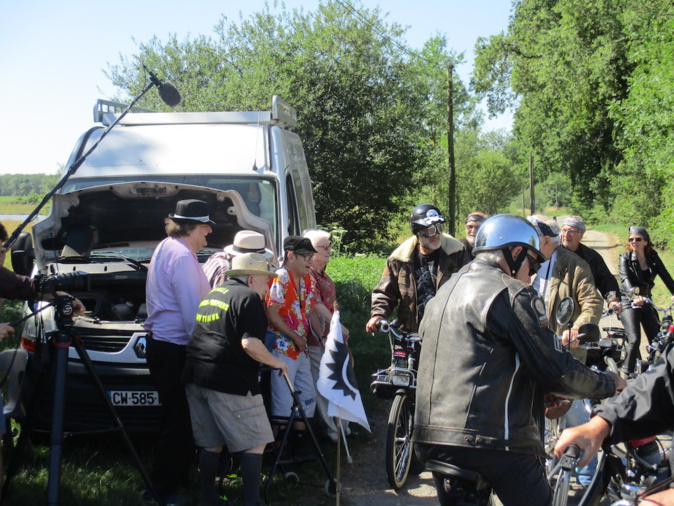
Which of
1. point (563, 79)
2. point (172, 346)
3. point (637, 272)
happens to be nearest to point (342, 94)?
point (563, 79)

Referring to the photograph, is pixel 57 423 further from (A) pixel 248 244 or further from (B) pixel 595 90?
(B) pixel 595 90

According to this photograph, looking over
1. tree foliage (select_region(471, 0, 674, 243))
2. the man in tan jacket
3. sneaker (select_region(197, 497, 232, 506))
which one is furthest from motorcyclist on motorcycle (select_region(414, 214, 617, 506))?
tree foliage (select_region(471, 0, 674, 243))

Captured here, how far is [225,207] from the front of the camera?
284 inches

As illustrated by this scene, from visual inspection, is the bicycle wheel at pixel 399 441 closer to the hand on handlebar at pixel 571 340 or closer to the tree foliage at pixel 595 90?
the hand on handlebar at pixel 571 340

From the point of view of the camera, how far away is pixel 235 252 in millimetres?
5812

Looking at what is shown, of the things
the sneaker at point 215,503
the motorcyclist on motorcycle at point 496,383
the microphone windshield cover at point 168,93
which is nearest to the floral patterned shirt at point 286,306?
the sneaker at point 215,503

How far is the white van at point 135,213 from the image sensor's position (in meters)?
5.72

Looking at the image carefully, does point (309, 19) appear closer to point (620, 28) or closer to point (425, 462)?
point (620, 28)

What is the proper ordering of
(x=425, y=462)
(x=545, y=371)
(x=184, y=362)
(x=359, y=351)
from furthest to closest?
(x=359, y=351) < (x=184, y=362) < (x=425, y=462) < (x=545, y=371)

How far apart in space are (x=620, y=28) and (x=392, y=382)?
20.8 metres

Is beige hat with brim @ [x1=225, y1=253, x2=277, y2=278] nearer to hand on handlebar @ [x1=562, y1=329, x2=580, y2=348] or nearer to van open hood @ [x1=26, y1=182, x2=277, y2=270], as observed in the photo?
van open hood @ [x1=26, y1=182, x2=277, y2=270]

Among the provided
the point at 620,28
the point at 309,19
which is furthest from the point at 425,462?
the point at 309,19

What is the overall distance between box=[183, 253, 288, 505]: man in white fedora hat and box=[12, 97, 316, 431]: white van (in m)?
1.02

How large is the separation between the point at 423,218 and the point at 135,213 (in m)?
2.99
